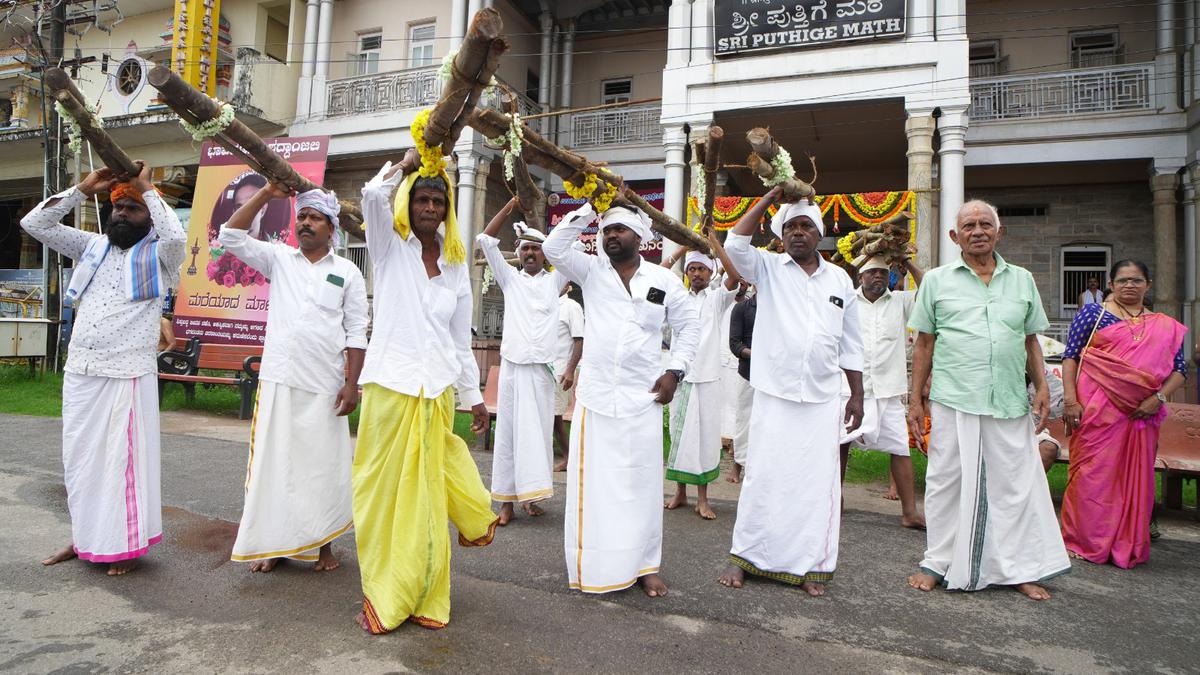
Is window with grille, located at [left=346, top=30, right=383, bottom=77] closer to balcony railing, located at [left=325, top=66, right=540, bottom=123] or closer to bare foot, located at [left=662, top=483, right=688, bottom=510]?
balcony railing, located at [left=325, top=66, right=540, bottom=123]

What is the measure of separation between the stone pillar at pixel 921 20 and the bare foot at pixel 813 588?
400 inches

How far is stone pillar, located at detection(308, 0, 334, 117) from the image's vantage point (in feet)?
51.1

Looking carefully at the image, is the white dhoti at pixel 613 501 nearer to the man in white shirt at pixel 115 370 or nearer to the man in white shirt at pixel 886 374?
the man in white shirt at pixel 886 374

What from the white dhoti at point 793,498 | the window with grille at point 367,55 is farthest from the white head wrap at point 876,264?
the window with grille at point 367,55

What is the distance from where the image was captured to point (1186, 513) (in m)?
5.59

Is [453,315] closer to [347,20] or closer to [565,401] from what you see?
[565,401]

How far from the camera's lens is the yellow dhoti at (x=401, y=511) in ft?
9.57

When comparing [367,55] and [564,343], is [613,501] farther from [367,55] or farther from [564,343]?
[367,55]

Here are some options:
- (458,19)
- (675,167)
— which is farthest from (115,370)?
(458,19)

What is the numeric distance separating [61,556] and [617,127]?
13278 millimetres

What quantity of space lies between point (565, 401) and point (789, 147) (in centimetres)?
916

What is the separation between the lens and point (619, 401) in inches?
139

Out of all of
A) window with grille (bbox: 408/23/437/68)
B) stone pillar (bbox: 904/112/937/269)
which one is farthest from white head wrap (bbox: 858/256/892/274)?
window with grille (bbox: 408/23/437/68)

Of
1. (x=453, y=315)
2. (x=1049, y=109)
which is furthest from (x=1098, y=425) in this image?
(x=1049, y=109)
